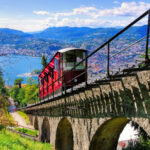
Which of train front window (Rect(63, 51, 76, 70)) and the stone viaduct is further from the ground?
train front window (Rect(63, 51, 76, 70))

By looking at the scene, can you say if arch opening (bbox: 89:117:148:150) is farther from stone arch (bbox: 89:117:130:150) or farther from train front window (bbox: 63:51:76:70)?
train front window (bbox: 63:51:76:70)

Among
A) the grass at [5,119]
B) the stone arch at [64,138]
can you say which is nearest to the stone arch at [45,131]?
the grass at [5,119]

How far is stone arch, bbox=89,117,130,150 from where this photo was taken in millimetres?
6136

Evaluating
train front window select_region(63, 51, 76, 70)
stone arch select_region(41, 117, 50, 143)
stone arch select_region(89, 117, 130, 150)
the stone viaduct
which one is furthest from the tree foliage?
stone arch select_region(89, 117, 130, 150)

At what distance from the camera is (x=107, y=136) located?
6836 millimetres

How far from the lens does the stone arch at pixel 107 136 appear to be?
20.1ft

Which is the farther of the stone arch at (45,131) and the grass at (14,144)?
the stone arch at (45,131)

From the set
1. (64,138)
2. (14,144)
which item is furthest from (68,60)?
(14,144)

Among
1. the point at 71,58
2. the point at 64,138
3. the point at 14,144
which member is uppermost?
the point at 71,58

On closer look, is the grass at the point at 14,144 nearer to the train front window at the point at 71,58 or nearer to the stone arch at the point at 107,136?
the stone arch at the point at 107,136

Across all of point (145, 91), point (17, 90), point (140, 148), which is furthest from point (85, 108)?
point (17, 90)

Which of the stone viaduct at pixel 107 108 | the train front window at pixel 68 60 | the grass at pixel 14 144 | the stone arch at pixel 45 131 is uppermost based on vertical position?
the train front window at pixel 68 60

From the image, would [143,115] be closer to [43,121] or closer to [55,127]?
[55,127]

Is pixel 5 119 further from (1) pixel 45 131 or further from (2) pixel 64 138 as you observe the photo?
(2) pixel 64 138
